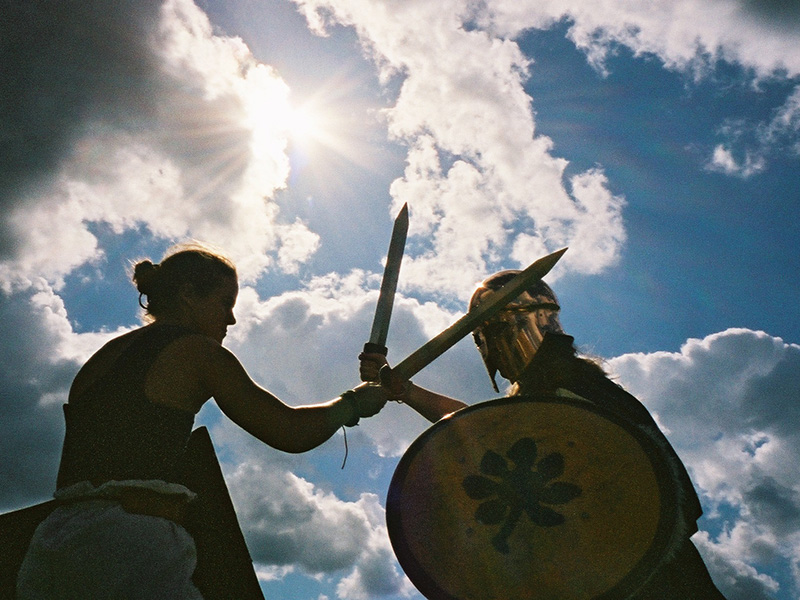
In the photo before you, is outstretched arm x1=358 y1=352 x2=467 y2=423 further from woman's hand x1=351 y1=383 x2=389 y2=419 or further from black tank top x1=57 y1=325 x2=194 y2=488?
black tank top x1=57 y1=325 x2=194 y2=488

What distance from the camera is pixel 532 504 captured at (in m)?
2.59

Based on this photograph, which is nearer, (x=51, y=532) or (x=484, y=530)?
(x=51, y=532)

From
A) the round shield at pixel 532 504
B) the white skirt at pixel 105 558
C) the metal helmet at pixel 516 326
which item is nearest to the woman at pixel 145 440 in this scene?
the white skirt at pixel 105 558

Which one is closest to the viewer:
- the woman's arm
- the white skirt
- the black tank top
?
the white skirt

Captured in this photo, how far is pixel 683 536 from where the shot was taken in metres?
2.30

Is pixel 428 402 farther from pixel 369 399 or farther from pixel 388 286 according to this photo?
pixel 369 399

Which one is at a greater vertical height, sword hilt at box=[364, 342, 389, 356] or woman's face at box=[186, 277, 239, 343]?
sword hilt at box=[364, 342, 389, 356]

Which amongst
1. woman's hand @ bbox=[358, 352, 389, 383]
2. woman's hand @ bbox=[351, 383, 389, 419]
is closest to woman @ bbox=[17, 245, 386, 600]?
woman's hand @ bbox=[351, 383, 389, 419]

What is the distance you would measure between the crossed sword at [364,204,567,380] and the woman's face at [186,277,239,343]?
1161mm

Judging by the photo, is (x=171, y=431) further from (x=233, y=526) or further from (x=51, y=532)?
(x=233, y=526)

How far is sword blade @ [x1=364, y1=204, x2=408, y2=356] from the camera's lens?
12.7ft

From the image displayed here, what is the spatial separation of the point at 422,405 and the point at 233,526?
188 centimetres

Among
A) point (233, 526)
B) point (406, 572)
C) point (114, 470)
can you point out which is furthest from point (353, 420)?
point (114, 470)

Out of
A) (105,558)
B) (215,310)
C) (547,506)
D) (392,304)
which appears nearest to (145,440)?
(105,558)
